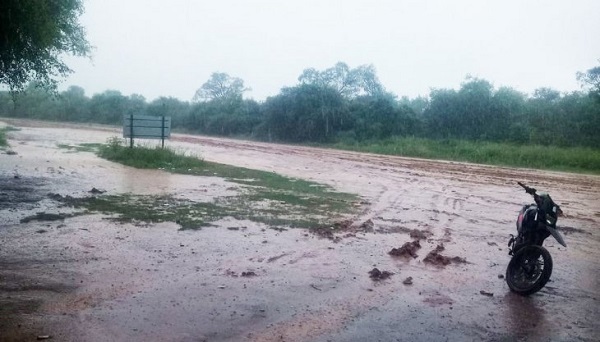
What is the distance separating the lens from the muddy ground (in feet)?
16.1

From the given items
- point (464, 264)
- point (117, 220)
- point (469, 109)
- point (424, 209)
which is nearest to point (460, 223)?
point (424, 209)

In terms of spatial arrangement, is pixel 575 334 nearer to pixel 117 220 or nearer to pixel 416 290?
pixel 416 290

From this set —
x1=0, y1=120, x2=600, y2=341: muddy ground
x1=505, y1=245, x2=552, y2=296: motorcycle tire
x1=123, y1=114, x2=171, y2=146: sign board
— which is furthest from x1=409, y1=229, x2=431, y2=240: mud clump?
x1=123, y1=114, x2=171, y2=146: sign board

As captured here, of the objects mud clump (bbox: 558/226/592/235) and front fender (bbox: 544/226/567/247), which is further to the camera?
mud clump (bbox: 558/226/592/235)

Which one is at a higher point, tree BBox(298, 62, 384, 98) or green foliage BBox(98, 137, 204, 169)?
tree BBox(298, 62, 384, 98)

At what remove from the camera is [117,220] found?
9.34 metres

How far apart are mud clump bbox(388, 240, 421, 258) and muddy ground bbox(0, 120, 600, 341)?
0.27 feet

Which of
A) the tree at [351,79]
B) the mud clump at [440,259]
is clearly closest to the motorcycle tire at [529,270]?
the mud clump at [440,259]

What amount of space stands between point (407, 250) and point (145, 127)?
59.7 feet

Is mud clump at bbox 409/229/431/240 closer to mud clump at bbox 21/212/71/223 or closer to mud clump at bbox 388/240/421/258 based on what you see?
mud clump at bbox 388/240/421/258

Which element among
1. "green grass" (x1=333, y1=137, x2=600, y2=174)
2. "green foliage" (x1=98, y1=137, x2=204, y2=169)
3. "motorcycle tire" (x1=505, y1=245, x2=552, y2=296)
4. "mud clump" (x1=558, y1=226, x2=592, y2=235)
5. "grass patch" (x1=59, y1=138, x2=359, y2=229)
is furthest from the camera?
"green grass" (x1=333, y1=137, x2=600, y2=174)

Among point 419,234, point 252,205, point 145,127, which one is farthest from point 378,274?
point 145,127

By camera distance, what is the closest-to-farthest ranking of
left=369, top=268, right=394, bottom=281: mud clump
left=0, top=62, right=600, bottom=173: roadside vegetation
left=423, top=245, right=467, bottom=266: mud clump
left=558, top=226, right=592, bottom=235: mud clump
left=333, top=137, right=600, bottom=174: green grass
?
1. left=369, top=268, right=394, bottom=281: mud clump
2. left=423, top=245, right=467, bottom=266: mud clump
3. left=558, top=226, right=592, bottom=235: mud clump
4. left=333, top=137, right=600, bottom=174: green grass
5. left=0, top=62, right=600, bottom=173: roadside vegetation

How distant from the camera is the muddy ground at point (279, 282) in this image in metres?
4.89
